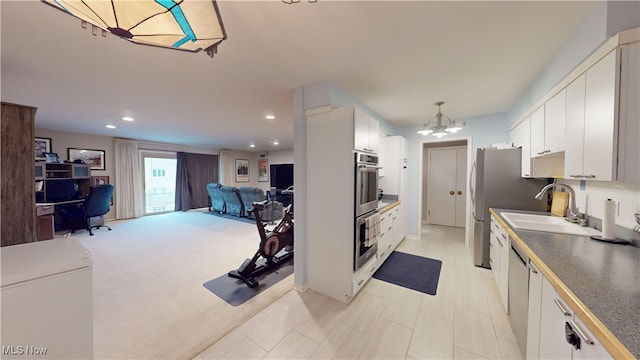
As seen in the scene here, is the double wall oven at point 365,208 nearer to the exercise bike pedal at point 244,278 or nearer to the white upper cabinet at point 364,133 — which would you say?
the white upper cabinet at point 364,133

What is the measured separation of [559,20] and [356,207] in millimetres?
2026

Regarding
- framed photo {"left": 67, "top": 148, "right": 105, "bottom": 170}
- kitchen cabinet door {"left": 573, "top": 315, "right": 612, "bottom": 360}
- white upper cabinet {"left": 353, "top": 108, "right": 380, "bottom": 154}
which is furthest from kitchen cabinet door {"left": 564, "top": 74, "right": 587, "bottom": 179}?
framed photo {"left": 67, "top": 148, "right": 105, "bottom": 170}

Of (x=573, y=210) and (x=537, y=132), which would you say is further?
(x=537, y=132)

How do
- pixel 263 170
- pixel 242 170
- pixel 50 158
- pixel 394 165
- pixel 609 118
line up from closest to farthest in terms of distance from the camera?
pixel 609 118, pixel 394 165, pixel 50 158, pixel 242 170, pixel 263 170

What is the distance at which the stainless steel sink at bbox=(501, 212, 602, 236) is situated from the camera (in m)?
1.68

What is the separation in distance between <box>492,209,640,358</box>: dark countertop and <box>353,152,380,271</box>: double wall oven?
1296mm

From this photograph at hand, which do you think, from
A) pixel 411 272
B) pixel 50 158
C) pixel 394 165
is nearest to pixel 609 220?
pixel 411 272

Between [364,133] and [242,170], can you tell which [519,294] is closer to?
[364,133]

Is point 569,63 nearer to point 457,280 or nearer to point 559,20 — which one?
point 559,20

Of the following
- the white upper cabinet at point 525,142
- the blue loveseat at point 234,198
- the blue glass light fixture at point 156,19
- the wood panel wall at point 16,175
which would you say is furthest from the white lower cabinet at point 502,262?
the blue loveseat at point 234,198

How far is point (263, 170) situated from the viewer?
9609mm

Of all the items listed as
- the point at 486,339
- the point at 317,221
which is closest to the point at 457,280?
the point at 486,339

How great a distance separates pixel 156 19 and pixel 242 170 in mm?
8744

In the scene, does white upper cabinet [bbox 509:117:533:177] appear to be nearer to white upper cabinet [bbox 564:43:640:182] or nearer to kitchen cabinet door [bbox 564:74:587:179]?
kitchen cabinet door [bbox 564:74:587:179]
